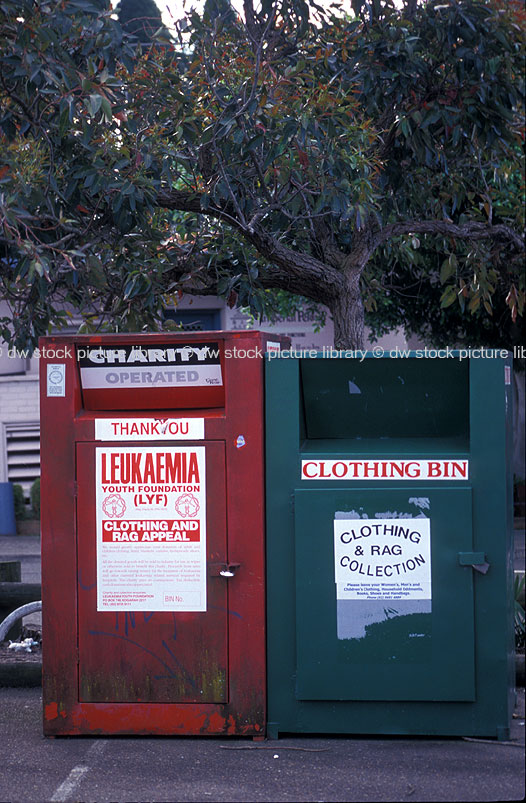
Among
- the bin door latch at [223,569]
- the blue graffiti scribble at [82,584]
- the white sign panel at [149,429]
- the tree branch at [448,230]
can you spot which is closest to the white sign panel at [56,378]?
the white sign panel at [149,429]

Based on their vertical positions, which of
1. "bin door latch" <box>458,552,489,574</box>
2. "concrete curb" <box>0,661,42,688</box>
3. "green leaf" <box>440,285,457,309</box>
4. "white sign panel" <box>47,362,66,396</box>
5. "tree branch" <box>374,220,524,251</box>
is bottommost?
"concrete curb" <box>0,661,42,688</box>

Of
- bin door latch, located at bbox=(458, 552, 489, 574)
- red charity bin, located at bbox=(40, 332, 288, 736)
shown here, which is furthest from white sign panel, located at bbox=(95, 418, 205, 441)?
bin door latch, located at bbox=(458, 552, 489, 574)

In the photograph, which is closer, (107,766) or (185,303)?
(107,766)

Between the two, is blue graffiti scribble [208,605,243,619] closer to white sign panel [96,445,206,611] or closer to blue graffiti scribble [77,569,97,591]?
white sign panel [96,445,206,611]

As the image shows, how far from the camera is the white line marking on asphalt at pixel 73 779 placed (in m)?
4.02

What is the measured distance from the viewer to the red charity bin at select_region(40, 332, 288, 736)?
466 cm

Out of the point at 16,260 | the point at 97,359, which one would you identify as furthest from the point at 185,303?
the point at 97,359

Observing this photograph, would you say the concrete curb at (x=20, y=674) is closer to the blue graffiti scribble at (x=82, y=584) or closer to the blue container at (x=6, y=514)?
the blue graffiti scribble at (x=82, y=584)

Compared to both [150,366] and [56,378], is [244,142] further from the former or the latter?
[56,378]

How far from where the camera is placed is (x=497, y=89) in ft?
21.1

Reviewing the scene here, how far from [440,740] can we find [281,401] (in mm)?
1822

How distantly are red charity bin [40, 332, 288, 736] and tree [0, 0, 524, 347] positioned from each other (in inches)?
35.1

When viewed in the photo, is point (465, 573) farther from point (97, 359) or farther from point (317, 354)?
point (97, 359)

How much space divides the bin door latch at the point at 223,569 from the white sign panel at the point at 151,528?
42 mm
